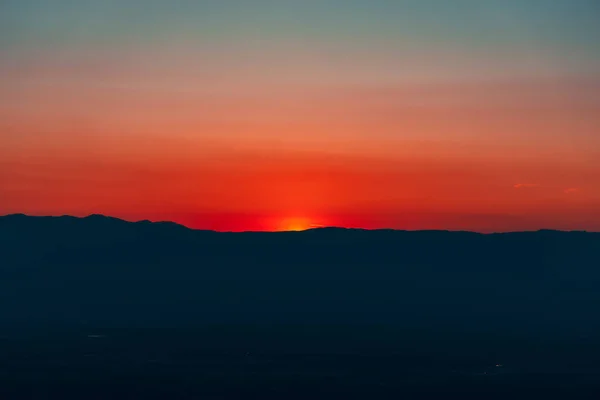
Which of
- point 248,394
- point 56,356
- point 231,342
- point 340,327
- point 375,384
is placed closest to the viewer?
point 248,394

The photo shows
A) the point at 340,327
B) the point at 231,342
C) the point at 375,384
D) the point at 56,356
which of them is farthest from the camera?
the point at 340,327

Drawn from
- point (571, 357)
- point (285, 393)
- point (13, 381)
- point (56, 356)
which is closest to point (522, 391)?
point (285, 393)

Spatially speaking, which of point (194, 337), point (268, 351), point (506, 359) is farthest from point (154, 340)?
point (506, 359)

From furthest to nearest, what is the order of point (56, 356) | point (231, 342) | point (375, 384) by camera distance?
point (231, 342) < point (56, 356) < point (375, 384)

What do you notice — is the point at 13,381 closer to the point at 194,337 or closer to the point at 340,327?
the point at 194,337

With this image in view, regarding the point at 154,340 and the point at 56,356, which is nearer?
the point at 56,356

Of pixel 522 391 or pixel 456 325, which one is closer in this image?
pixel 522 391

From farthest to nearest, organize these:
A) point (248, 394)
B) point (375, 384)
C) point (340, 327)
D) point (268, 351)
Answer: point (340, 327), point (268, 351), point (375, 384), point (248, 394)

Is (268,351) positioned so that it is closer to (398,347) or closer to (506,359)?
(398,347)

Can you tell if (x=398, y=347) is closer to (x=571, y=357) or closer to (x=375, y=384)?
(x=571, y=357)
